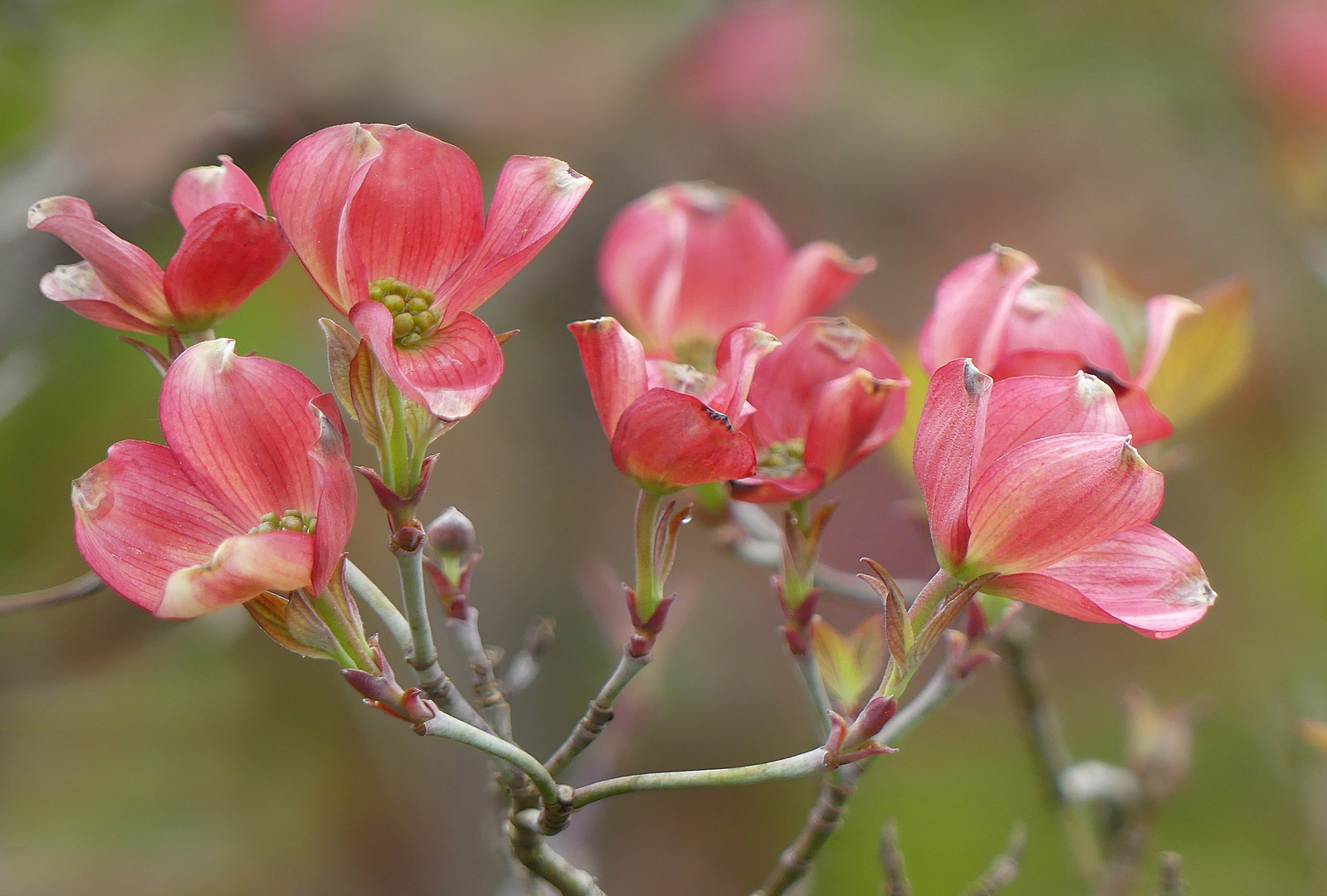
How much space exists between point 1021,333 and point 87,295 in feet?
1.17

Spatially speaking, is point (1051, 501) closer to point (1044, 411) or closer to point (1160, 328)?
point (1044, 411)

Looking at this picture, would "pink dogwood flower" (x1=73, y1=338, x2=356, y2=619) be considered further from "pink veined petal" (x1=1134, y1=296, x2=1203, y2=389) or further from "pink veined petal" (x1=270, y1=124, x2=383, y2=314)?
"pink veined petal" (x1=1134, y1=296, x2=1203, y2=389)

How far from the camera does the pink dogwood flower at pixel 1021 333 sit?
0.40 metres

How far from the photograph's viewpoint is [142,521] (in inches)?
12.6

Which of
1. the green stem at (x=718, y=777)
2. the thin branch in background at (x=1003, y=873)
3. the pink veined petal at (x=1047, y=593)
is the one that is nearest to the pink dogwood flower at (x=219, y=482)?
the green stem at (x=718, y=777)

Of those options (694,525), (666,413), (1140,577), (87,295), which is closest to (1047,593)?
(1140,577)

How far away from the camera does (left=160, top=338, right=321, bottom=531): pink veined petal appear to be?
32 cm

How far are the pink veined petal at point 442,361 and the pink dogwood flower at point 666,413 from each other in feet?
0.10

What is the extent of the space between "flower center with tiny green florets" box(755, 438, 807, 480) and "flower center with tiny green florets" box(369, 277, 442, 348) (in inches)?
6.2

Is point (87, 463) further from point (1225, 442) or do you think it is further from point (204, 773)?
point (1225, 442)

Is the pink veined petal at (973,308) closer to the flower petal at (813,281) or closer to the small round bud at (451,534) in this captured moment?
the flower petal at (813,281)

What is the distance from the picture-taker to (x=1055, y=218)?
1.92 meters

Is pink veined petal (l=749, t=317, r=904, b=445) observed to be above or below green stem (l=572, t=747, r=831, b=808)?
above

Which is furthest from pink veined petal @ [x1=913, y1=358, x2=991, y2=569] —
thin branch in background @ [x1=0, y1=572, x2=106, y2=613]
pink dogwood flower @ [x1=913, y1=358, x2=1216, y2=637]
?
thin branch in background @ [x1=0, y1=572, x2=106, y2=613]
